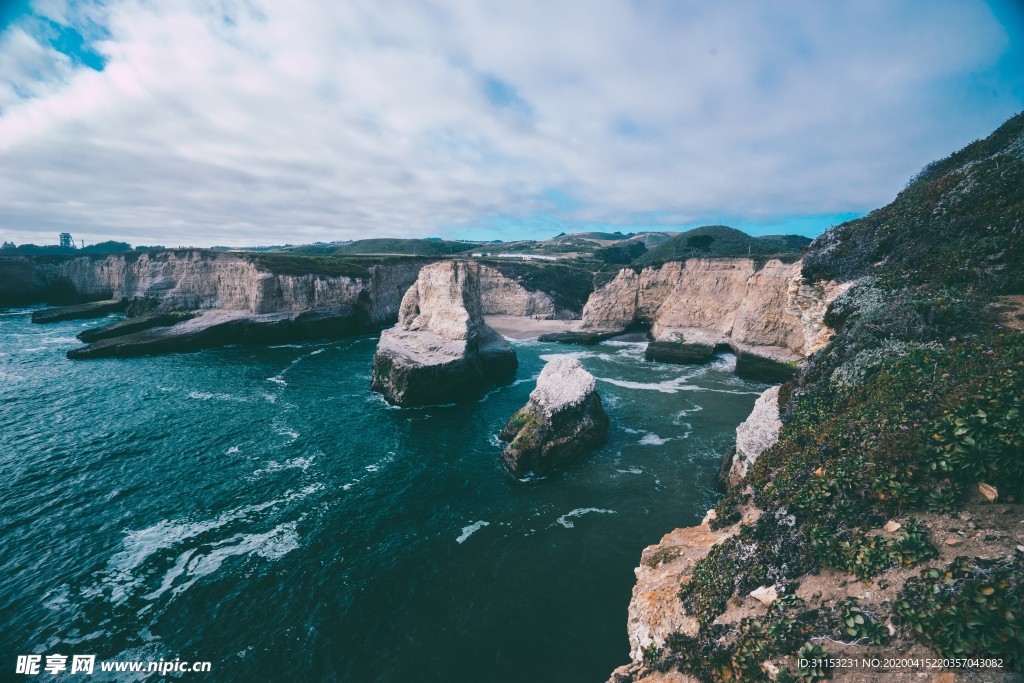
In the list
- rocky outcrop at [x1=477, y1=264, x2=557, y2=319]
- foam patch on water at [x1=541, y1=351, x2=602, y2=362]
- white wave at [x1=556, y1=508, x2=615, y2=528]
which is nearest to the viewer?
white wave at [x1=556, y1=508, x2=615, y2=528]

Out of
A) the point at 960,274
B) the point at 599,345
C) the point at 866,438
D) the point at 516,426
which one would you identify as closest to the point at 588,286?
the point at 599,345

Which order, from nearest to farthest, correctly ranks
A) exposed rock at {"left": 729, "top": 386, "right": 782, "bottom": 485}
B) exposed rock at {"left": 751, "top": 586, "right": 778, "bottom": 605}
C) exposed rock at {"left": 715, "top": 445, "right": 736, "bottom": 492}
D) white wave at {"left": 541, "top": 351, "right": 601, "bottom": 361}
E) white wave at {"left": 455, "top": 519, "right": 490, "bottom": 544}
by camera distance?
1. exposed rock at {"left": 751, "top": 586, "right": 778, "bottom": 605}
2. exposed rock at {"left": 729, "top": 386, "right": 782, "bottom": 485}
3. white wave at {"left": 455, "top": 519, "right": 490, "bottom": 544}
4. exposed rock at {"left": 715, "top": 445, "right": 736, "bottom": 492}
5. white wave at {"left": 541, "top": 351, "right": 601, "bottom": 361}

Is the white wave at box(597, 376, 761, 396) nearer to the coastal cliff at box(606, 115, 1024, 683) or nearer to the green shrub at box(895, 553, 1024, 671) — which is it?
the coastal cliff at box(606, 115, 1024, 683)

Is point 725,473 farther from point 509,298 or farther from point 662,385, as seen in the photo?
point 509,298

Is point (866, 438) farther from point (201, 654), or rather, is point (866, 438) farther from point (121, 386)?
point (121, 386)

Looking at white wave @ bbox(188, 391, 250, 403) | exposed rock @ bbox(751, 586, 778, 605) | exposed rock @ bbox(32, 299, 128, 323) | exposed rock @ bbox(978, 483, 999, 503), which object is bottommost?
white wave @ bbox(188, 391, 250, 403)

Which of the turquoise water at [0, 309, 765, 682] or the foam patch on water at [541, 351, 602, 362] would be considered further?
the foam patch on water at [541, 351, 602, 362]

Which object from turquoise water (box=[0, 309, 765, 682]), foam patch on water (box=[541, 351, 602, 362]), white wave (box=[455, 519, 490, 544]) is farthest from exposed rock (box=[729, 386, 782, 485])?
foam patch on water (box=[541, 351, 602, 362])
